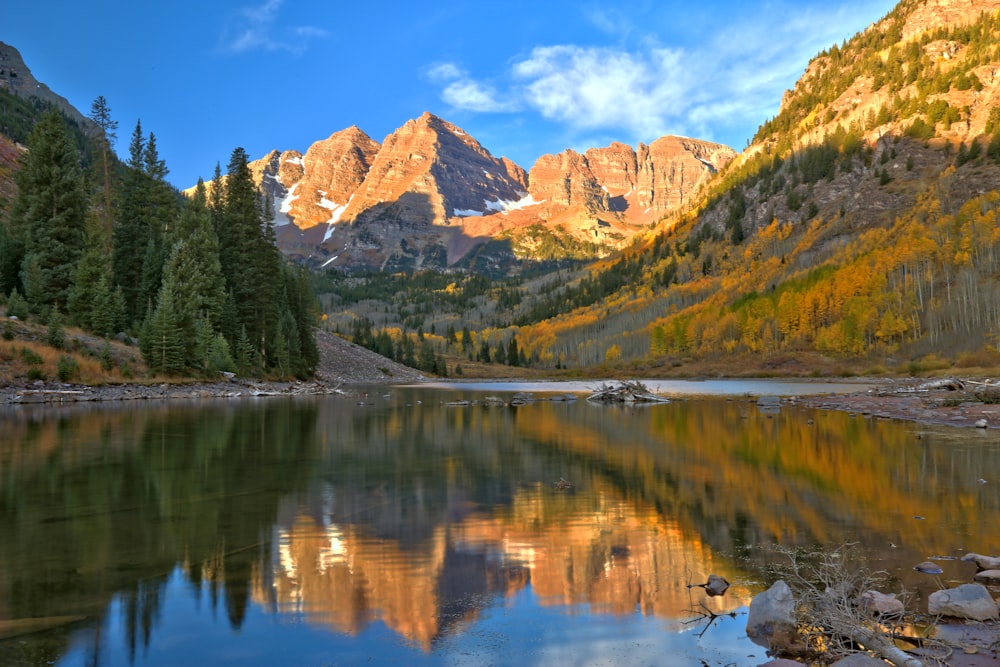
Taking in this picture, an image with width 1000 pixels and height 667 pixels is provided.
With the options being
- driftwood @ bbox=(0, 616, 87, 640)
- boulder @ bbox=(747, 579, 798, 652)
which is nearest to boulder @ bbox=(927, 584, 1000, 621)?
boulder @ bbox=(747, 579, 798, 652)

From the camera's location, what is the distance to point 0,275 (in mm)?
62375

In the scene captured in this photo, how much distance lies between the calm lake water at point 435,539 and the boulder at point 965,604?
2.41ft

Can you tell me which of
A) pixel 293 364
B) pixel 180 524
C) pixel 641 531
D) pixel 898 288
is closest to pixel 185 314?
pixel 293 364

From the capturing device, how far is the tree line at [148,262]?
6159 cm

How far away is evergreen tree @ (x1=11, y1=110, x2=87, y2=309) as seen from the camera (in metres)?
63.1

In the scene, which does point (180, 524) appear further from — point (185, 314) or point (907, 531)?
point (185, 314)

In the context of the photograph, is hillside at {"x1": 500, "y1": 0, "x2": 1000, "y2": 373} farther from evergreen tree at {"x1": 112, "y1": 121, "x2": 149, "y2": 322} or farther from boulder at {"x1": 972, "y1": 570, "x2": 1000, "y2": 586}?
evergreen tree at {"x1": 112, "y1": 121, "x2": 149, "y2": 322}

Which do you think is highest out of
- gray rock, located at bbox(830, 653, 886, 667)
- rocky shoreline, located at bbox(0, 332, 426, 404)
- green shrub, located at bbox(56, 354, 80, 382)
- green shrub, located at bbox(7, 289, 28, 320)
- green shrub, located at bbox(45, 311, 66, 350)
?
green shrub, located at bbox(7, 289, 28, 320)

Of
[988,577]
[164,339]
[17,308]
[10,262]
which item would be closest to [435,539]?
[988,577]

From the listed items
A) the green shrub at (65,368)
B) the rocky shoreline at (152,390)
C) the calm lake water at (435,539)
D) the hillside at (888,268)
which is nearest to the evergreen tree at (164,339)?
the rocky shoreline at (152,390)

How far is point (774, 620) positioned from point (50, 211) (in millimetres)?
81847

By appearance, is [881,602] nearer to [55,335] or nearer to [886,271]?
[55,335]

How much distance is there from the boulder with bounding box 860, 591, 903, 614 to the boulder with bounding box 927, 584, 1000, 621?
49cm

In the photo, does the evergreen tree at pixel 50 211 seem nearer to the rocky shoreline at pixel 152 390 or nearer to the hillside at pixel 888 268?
the rocky shoreline at pixel 152 390
